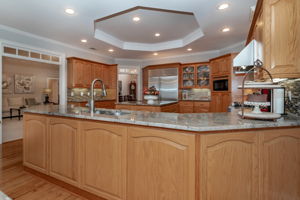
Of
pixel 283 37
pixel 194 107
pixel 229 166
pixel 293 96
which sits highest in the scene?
pixel 283 37

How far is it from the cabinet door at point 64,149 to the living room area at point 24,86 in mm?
5935

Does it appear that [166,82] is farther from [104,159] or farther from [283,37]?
[104,159]

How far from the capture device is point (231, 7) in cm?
263

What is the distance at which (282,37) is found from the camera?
1384 mm

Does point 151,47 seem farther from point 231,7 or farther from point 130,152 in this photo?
point 130,152

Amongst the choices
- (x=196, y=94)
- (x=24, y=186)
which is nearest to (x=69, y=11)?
(x=24, y=186)

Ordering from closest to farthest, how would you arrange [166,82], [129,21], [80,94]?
1. [129,21]
2. [80,94]
3. [166,82]

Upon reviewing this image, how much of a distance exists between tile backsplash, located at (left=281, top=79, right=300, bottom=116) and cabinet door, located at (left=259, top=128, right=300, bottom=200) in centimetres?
63

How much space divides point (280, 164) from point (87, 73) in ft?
17.1

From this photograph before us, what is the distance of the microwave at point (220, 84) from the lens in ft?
14.7

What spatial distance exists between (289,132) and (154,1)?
2400 mm

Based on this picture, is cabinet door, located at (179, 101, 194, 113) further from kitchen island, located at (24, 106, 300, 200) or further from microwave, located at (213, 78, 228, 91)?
kitchen island, located at (24, 106, 300, 200)

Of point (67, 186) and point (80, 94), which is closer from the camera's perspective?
point (67, 186)

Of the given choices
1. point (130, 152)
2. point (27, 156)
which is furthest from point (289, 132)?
point (27, 156)
